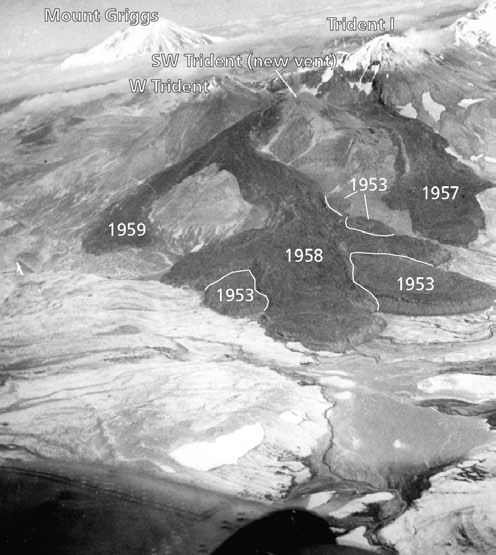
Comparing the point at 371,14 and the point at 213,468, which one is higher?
the point at 371,14

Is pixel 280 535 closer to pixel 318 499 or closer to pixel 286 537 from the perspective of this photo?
pixel 286 537

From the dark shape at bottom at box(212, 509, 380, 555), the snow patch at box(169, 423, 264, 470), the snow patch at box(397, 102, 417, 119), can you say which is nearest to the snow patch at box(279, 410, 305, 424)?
the snow patch at box(169, 423, 264, 470)

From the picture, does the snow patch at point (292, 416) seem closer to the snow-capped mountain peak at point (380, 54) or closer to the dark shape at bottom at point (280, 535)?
the dark shape at bottom at point (280, 535)

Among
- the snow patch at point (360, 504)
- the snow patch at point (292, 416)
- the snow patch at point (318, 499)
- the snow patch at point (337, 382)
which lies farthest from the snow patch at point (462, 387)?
the snow patch at point (318, 499)

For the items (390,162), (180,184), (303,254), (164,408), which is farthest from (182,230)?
(390,162)

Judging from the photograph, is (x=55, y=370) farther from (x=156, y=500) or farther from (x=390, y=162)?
(x=390, y=162)
